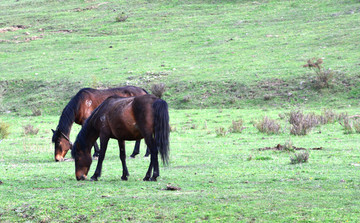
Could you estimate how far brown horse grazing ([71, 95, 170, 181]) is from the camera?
34.6ft

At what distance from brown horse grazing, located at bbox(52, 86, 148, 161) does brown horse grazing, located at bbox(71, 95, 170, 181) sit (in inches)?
112

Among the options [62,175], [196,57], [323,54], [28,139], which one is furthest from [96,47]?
[62,175]

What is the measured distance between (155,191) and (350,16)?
125ft

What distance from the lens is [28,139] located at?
2036 centimetres

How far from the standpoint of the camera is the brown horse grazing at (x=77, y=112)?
47.9 feet

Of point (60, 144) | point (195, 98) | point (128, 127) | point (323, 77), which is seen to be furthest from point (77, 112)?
point (323, 77)

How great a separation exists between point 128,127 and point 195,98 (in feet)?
64.7

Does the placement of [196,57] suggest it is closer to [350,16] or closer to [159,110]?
[350,16]

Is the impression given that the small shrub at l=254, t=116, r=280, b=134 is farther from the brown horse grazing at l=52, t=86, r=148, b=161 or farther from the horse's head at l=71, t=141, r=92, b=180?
the horse's head at l=71, t=141, r=92, b=180

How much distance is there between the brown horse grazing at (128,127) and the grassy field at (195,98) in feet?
1.88

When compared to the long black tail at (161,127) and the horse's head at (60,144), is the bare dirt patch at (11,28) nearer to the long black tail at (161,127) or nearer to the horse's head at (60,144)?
the horse's head at (60,144)

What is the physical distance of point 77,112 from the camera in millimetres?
15133

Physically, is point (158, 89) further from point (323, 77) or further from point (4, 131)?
point (4, 131)

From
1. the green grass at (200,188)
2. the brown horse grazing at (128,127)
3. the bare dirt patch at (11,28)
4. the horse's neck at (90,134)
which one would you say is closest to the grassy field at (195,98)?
the green grass at (200,188)
